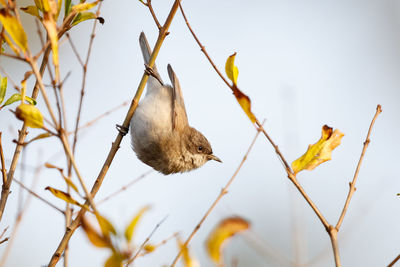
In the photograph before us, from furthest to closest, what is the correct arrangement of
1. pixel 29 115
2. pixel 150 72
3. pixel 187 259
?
pixel 150 72 → pixel 29 115 → pixel 187 259

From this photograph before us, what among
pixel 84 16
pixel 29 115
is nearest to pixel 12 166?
pixel 29 115

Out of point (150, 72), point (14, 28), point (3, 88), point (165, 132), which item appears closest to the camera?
point (14, 28)

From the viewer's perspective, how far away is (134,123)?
4207 millimetres

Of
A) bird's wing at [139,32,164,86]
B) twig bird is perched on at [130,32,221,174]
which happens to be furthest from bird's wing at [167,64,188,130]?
bird's wing at [139,32,164,86]

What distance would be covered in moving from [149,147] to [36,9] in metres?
2.04

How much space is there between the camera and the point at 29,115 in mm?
1649

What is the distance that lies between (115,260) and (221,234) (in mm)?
305

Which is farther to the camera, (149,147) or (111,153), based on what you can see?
(149,147)

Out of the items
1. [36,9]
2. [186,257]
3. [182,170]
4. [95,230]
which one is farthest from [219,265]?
[182,170]

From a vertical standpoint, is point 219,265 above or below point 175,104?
below

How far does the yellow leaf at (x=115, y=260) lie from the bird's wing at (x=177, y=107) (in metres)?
3.22

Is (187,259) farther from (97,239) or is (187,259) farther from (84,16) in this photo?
(84,16)

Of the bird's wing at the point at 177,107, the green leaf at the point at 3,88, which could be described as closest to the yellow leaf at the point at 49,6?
the green leaf at the point at 3,88

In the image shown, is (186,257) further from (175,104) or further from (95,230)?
(175,104)
